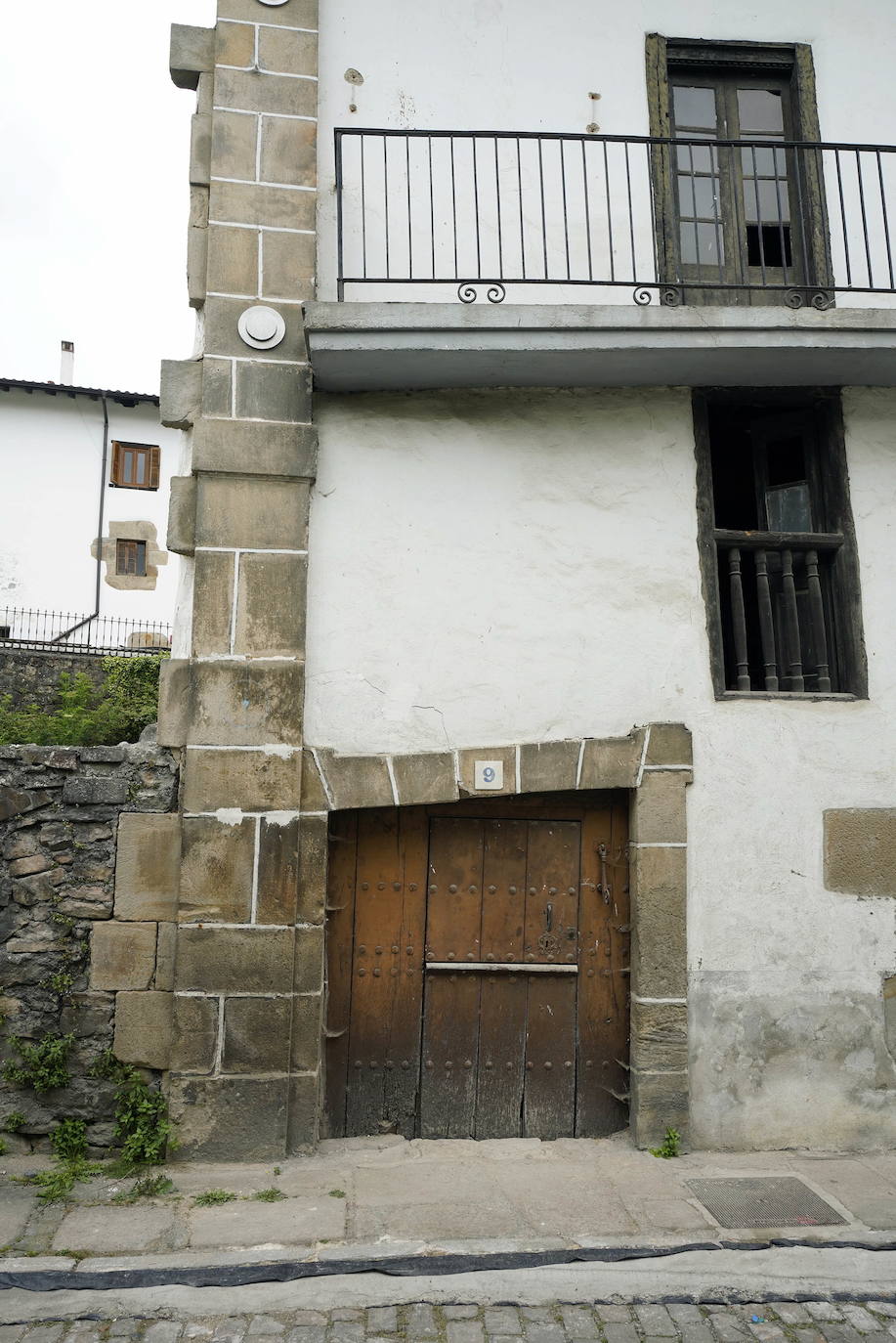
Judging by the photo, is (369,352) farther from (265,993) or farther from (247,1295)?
(247,1295)

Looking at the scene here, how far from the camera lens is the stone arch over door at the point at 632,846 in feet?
15.5

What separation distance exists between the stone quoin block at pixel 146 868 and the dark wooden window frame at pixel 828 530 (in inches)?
110

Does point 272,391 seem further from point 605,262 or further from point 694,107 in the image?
point 694,107

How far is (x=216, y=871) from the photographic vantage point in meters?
4.70

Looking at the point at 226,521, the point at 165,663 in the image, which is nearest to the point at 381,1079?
the point at 165,663

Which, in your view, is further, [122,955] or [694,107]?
[694,107]

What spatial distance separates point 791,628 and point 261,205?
11.4ft

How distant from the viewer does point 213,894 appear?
4688 millimetres

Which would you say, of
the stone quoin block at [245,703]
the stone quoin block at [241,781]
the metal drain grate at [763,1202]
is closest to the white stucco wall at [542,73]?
the stone quoin block at [245,703]

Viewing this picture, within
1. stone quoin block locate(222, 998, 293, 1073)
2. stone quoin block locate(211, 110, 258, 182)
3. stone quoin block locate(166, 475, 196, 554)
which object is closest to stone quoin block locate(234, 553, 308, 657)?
stone quoin block locate(166, 475, 196, 554)

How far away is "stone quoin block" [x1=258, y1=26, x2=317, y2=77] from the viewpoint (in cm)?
520

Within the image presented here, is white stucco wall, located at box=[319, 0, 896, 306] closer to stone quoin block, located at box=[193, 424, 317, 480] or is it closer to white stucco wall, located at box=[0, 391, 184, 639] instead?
stone quoin block, located at box=[193, 424, 317, 480]

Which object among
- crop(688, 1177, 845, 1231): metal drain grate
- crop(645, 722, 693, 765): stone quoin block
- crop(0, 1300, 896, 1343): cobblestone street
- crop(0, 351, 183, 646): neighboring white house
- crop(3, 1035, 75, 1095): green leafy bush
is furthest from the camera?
crop(0, 351, 183, 646): neighboring white house

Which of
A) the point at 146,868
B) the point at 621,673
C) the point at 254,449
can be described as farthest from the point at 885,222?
the point at 146,868
